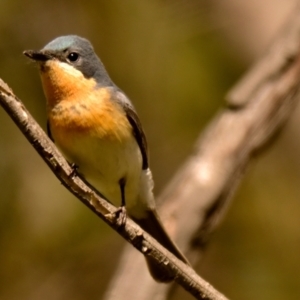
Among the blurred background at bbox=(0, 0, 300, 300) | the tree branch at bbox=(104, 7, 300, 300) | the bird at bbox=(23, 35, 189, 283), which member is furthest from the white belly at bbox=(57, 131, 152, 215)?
the blurred background at bbox=(0, 0, 300, 300)

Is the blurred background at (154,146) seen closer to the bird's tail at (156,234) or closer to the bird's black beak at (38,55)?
the bird's tail at (156,234)

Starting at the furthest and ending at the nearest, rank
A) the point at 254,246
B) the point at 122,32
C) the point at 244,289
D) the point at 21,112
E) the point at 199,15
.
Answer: the point at 199,15, the point at 122,32, the point at 254,246, the point at 244,289, the point at 21,112

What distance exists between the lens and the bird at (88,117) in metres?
2.62

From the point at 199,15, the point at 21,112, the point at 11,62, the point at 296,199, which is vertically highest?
the point at 21,112

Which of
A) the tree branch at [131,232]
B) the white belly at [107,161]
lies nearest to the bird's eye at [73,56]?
the white belly at [107,161]

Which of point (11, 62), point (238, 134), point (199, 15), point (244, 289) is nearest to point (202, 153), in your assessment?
point (238, 134)

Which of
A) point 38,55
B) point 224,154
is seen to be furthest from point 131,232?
point 224,154

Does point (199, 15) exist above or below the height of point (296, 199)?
above

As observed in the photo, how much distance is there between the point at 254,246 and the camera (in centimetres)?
443

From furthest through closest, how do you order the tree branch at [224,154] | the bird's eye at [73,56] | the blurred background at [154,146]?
the blurred background at [154,146]
the tree branch at [224,154]
the bird's eye at [73,56]

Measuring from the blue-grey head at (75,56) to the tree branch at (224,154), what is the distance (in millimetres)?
972

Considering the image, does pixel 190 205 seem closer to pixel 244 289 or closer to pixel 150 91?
pixel 244 289

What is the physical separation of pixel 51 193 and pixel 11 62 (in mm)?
832

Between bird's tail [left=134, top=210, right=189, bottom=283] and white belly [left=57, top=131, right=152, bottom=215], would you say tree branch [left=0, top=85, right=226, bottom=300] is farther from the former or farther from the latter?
bird's tail [left=134, top=210, right=189, bottom=283]
